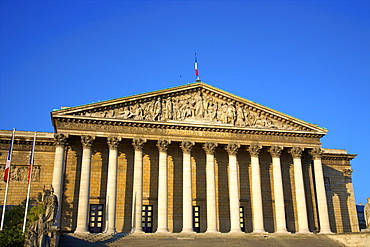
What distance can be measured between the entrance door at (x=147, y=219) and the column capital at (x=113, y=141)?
5.92 meters

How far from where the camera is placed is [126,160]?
3681 cm

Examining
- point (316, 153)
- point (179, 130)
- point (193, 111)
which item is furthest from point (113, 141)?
point (316, 153)

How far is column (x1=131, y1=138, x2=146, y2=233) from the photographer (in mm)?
33094

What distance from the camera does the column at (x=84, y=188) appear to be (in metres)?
32.0

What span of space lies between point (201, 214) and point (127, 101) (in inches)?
459

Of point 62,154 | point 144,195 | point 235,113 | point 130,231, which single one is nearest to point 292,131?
point 235,113

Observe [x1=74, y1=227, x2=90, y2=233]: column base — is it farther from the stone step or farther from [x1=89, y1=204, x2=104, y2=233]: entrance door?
[x1=89, y1=204, x2=104, y2=233]: entrance door

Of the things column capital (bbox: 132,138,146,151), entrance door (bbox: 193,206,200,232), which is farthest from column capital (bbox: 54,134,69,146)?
entrance door (bbox: 193,206,200,232)

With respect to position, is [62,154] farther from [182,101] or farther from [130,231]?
[182,101]

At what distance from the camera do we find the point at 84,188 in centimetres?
3288

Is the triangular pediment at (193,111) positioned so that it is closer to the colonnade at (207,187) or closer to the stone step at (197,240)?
the colonnade at (207,187)

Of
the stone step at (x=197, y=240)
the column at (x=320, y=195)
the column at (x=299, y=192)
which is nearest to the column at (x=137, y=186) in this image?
the stone step at (x=197, y=240)

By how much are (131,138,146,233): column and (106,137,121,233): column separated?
1.52 meters

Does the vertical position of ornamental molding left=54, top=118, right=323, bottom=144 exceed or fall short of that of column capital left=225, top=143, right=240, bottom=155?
it exceeds it
